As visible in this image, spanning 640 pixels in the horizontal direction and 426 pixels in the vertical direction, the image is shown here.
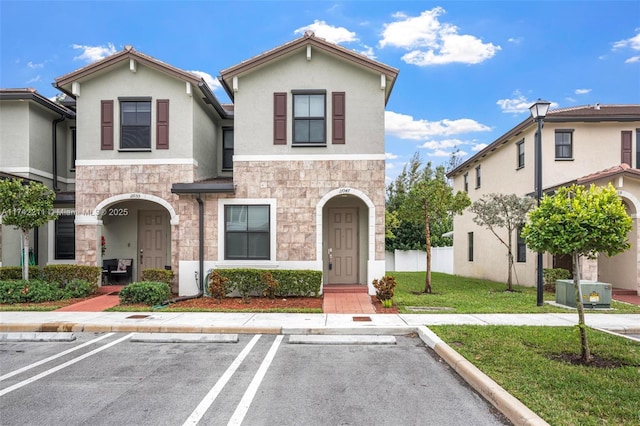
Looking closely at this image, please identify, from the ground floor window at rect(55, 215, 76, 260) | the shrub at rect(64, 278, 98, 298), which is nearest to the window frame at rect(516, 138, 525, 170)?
the shrub at rect(64, 278, 98, 298)

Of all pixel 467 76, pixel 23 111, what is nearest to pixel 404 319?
pixel 23 111

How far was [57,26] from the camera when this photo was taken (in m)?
15.9

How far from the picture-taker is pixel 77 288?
38.5ft

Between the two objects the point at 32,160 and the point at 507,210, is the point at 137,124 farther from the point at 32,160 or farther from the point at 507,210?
the point at 507,210

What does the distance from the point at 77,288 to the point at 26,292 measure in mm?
1201

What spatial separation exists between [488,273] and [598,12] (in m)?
11.5

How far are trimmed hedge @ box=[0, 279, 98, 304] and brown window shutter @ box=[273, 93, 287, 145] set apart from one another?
716 centimetres

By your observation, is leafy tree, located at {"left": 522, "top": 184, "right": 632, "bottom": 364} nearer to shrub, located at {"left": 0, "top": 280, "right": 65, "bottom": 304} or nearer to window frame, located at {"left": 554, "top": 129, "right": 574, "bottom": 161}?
window frame, located at {"left": 554, "top": 129, "right": 574, "bottom": 161}

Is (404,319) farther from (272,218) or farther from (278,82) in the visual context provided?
(278,82)

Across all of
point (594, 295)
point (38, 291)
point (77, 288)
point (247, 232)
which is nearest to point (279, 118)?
point (247, 232)

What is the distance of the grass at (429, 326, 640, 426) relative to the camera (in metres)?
4.22

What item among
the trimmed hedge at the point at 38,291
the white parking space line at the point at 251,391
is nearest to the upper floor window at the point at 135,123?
the trimmed hedge at the point at 38,291

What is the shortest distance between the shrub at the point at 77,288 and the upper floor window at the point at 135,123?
4276mm

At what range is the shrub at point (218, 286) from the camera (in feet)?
36.5
